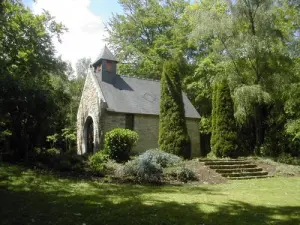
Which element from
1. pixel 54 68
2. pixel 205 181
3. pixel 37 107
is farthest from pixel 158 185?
pixel 54 68

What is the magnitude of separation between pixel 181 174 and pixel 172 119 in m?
5.37

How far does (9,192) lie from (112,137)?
276 inches

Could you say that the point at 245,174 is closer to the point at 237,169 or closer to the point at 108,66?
the point at 237,169

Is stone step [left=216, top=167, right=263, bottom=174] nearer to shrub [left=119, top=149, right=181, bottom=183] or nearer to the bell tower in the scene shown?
shrub [left=119, top=149, right=181, bottom=183]

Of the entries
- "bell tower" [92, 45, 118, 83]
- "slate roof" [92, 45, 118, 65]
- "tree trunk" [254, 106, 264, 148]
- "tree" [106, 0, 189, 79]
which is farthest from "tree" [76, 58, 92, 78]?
"tree trunk" [254, 106, 264, 148]

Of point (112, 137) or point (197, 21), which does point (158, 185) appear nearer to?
point (112, 137)

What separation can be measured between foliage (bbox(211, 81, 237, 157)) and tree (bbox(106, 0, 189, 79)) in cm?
957

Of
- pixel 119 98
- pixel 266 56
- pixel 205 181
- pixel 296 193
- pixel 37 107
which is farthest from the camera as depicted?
pixel 119 98

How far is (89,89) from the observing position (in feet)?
62.1

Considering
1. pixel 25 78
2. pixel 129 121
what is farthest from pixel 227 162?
pixel 25 78

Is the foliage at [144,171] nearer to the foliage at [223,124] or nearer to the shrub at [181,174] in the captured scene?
the shrub at [181,174]

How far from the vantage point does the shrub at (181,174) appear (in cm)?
1051

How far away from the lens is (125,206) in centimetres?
574

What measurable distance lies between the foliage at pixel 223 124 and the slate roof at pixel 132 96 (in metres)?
3.08
